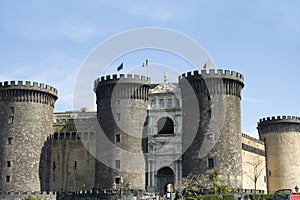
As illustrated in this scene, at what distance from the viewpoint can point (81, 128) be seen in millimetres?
71812

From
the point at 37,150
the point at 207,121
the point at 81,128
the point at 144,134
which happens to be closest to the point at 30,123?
the point at 37,150

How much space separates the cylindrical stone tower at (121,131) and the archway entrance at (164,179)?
3.24 metres

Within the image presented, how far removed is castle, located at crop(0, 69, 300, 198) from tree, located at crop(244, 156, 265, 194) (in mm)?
266

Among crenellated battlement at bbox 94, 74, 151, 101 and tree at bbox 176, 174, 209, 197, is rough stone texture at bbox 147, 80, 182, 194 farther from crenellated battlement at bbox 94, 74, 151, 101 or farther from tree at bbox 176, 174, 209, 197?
tree at bbox 176, 174, 209, 197

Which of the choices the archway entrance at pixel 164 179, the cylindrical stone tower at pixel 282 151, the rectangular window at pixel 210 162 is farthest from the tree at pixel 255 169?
the rectangular window at pixel 210 162

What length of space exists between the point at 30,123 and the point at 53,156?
762cm

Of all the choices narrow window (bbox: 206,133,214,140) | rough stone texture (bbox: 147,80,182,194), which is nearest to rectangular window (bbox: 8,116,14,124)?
rough stone texture (bbox: 147,80,182,194)

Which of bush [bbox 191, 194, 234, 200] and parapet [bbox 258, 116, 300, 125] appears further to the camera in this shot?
parapet [bbox 258, 116, 300, 125]

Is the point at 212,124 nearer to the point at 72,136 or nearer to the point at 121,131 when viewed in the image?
the point at 121,131

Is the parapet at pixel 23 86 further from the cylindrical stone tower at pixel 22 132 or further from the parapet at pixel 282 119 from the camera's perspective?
the parapet at pixel 282 119

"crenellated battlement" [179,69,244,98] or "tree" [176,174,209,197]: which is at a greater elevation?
"crenellated battlement" [179,69,244,98]

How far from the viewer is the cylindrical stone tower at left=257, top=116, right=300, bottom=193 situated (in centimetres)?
7750

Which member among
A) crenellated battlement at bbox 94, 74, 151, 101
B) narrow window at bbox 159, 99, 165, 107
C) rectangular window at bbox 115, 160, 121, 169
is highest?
crenellated battlement at bbox 94, 74, 151, 101

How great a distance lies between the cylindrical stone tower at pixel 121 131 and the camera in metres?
61.2
